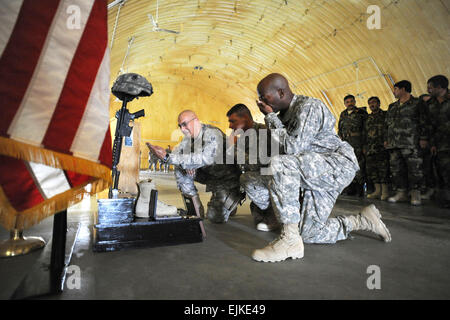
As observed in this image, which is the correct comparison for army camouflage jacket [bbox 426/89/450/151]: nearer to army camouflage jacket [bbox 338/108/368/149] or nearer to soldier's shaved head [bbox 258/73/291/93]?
army camouflage jacket [bbox 338/108/368/149]

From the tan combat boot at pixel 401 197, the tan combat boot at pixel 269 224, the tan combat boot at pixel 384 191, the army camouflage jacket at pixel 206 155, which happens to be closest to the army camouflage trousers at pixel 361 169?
the tan combat boot at pixel 384 191

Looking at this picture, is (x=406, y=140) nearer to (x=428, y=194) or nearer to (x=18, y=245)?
(x=428, y=194)

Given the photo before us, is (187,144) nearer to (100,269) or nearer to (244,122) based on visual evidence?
(244,122)

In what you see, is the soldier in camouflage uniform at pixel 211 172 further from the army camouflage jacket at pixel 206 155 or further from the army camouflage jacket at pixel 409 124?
the army camouflage jacket at pixel 409 124

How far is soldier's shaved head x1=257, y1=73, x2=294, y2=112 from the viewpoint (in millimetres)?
1688

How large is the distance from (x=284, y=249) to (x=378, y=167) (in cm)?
384

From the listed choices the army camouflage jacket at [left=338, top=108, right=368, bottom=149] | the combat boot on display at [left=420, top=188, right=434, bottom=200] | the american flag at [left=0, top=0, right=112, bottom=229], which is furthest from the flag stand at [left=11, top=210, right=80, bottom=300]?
the combat boot on display at [left=420, top=188, right=434, bottom=200]

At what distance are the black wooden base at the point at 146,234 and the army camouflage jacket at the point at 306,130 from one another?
73cm

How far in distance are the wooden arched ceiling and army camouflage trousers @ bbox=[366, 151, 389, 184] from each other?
168 inches

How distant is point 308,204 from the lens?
1699 millimetres

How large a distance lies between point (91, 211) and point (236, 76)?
1383 centimetres

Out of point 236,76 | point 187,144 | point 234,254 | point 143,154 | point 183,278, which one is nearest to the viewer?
point 183,278
